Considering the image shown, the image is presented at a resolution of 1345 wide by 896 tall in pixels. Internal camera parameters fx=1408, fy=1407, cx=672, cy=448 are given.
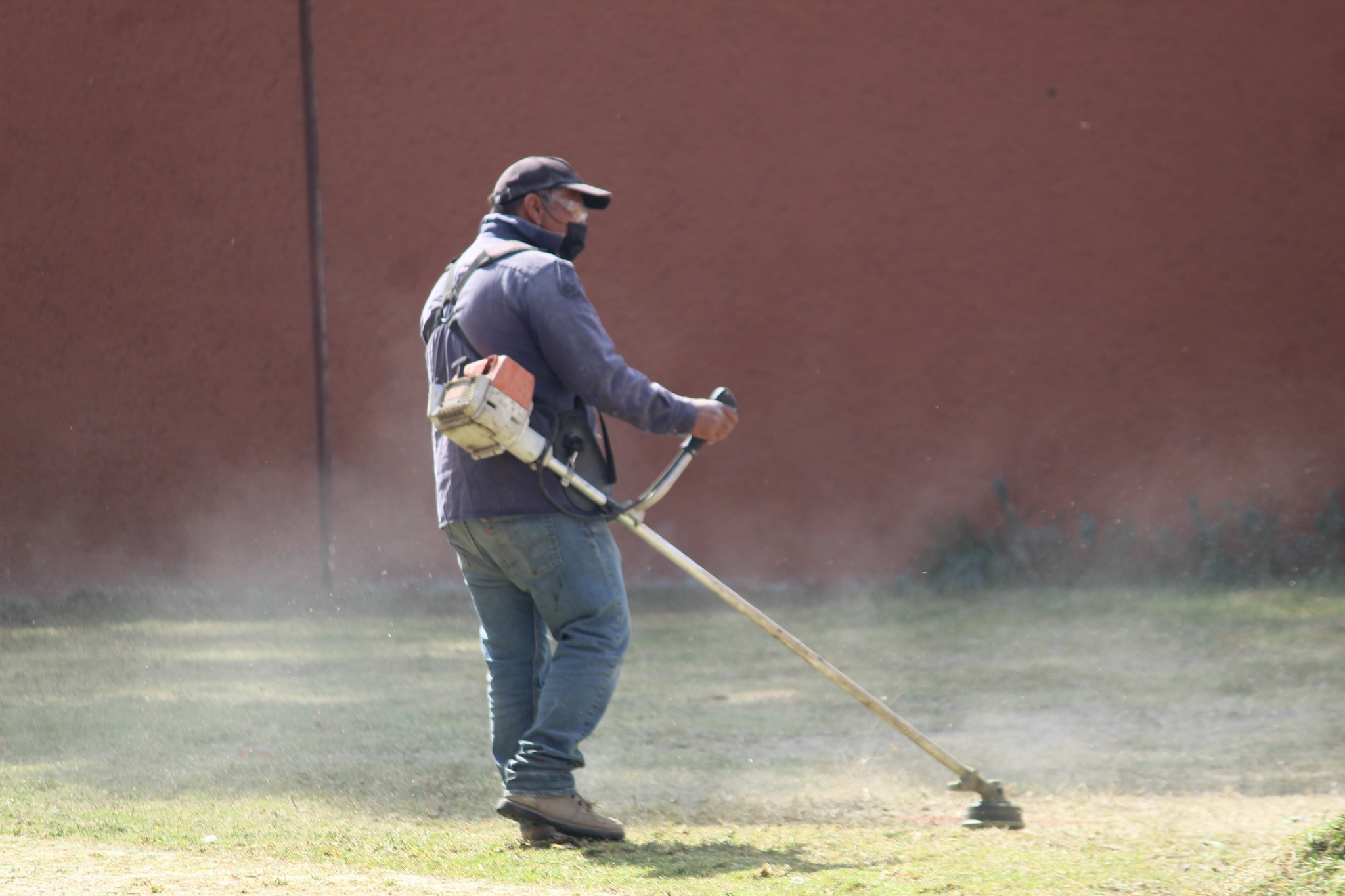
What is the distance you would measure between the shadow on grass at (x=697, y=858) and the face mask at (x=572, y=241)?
62.1 inches

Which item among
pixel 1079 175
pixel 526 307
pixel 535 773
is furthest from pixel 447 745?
pixel 1079 175

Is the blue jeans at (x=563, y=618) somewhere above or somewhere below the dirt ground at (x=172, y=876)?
above

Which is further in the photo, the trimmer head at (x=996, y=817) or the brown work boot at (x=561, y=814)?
the trimmer head at (x=996, y=817)

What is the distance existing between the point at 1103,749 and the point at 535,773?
232cm

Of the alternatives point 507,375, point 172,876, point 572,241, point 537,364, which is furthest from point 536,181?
point 172,876

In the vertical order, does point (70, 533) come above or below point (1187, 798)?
above

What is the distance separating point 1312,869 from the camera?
10.3 feet

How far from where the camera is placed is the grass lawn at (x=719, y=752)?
136 inches

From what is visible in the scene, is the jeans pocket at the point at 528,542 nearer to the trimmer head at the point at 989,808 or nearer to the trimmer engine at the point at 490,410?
the trimmer engine at the point at 490,410

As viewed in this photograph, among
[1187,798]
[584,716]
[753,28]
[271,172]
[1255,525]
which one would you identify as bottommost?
[1187,798]

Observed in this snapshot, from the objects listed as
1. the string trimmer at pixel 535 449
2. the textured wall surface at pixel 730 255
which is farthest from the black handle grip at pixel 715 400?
the textured wall surface at pixel 730 255

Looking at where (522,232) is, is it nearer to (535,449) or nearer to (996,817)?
(535,449)

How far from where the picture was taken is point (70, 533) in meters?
8.62

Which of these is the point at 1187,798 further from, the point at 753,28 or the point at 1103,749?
the point at 753,28
